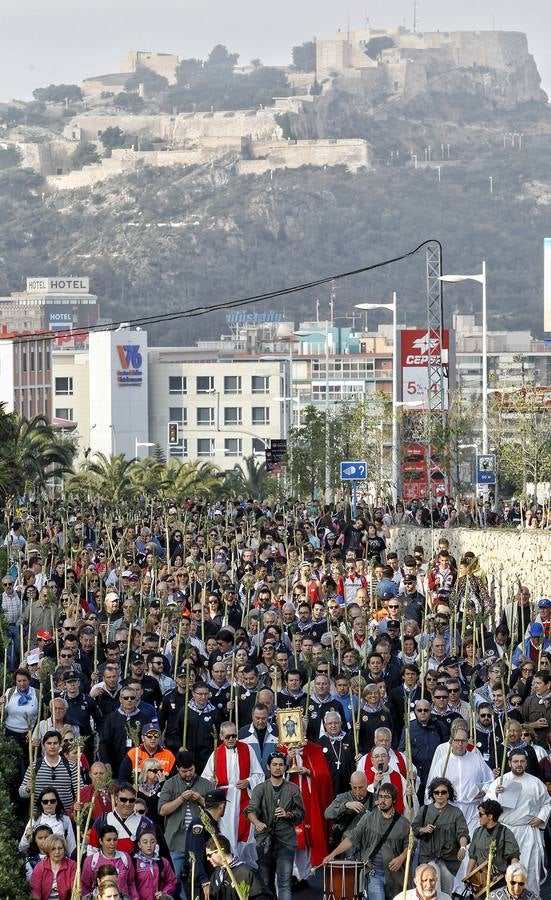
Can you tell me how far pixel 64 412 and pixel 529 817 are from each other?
6146 inches

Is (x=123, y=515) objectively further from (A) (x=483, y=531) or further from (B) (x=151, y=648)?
(B) (x=151, y=648)

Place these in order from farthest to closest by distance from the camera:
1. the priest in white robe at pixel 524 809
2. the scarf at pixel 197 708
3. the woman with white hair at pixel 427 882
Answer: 1. the scarf at pixel 197 708
2. the priest in white robe at pixel 524 809
3. the woman with white hair at pixel 427 882

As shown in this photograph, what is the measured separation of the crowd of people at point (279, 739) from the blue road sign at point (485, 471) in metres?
18.8

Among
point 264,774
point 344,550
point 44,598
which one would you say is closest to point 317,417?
point 344,550

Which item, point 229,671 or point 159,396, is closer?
point 229,671

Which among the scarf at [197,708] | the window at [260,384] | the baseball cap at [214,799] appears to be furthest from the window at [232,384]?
the baseball cap at [214,799]

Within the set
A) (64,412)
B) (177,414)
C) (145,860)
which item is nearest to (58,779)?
(145,860)

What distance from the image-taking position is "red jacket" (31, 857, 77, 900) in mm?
12953

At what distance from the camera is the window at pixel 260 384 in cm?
15700

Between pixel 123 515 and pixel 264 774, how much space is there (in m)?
24.8

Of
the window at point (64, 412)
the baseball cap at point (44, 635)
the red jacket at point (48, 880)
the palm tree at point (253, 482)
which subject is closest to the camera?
the red jacket at point (48, 880)

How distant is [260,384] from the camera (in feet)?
515

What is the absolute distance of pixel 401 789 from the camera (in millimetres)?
14891

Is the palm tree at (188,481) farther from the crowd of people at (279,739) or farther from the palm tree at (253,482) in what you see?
the crowd of people at (279,739)
